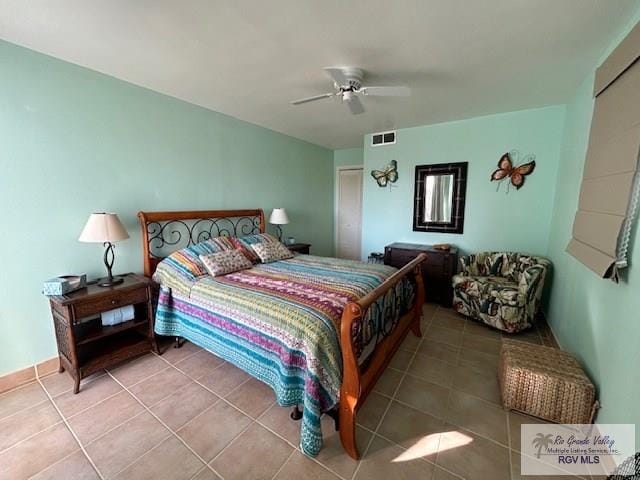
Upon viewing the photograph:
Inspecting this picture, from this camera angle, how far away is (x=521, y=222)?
3.55 meters

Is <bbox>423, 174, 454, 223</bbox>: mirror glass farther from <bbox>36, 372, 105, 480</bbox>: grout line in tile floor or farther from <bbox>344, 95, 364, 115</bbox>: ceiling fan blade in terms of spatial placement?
<bbox>36, 372, 105, 480</bbox>: grout line in tile floor

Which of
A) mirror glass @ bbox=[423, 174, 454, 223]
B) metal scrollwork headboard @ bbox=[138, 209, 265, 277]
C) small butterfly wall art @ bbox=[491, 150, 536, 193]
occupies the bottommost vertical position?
metal scrollwork headboard @ bbox=[138, 209, 265, 277]

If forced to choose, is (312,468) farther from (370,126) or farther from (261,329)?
(370,126)

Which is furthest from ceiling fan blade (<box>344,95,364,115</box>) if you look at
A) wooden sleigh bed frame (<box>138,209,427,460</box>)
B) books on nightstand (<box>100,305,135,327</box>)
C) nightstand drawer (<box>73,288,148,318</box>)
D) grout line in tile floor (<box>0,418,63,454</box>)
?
grout line in tile floor (<box>0,418,63,454</box>)

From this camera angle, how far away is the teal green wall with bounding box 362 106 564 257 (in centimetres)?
335

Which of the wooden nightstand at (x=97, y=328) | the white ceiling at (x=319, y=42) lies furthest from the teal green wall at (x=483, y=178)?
the wooden nightstand at (x=97, y=328)

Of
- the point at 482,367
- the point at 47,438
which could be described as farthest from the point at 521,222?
the point at 47,438

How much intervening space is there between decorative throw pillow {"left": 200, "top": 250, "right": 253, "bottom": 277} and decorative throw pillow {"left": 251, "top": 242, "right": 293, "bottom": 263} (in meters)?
0.26

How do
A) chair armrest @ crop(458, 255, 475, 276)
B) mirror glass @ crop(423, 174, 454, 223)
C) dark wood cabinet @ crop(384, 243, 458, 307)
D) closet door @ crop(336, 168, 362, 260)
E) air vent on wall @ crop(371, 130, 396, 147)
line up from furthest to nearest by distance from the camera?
1. closet door @ crop(336, 168, 362, 260)
2. air vent on wall @ crop(371, 130, 396, 147)
3. mirror glass @ crop(423, 174, 454, 223)
4. dark wood cabinet @ crop(384, 243, 458, 307)
5. chair armrest @ crop(458, 255, 475, 276)

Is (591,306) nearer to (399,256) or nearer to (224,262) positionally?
(399,256)

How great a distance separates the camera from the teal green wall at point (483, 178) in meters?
3.35

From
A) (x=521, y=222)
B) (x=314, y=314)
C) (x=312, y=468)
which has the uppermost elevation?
(x=521, y=222)

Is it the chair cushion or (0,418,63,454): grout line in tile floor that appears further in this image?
the chair cushion

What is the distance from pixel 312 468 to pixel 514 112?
172 inches
